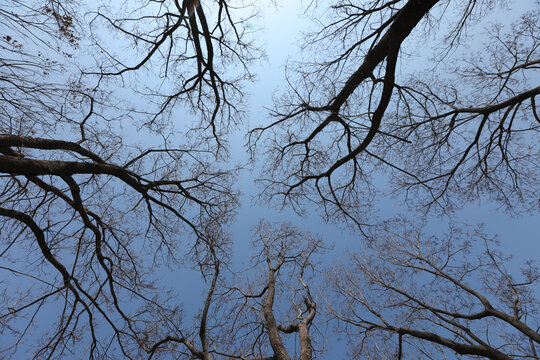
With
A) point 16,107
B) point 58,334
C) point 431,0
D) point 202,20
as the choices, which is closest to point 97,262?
point 58,334

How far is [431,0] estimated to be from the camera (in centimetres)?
324

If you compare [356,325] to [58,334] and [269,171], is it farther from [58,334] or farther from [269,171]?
[58,334]

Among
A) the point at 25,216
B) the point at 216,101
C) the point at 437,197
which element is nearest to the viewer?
the point at 25,216

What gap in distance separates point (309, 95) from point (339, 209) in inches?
131

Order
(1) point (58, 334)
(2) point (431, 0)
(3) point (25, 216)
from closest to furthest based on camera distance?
(2) point (431, 0) → (3) point (25, 216) → (1) point (58, 334)

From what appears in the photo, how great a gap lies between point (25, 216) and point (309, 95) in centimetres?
621

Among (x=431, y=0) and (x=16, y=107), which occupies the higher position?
(x=431, y=0)

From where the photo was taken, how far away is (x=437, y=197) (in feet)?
20.4

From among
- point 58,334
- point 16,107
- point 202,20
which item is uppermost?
point 202,20

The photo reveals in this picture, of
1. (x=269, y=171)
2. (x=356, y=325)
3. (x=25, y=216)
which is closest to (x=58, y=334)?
(x=25, y=216)

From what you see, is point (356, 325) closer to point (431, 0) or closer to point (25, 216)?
point (431, 0)

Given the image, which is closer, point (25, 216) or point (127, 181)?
point (25, 216)

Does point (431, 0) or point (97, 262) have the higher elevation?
point (431, 0)

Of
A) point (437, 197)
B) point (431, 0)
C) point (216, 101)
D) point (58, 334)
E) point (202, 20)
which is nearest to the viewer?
point (431, 0)
